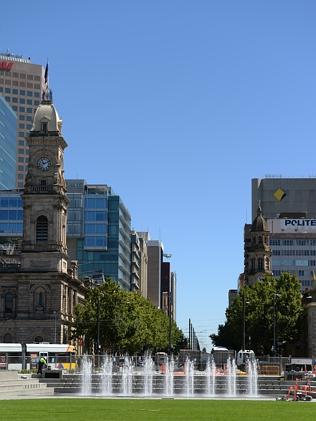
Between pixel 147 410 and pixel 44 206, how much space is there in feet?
314

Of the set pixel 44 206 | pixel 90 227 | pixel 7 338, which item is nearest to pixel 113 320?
pixel 7 338

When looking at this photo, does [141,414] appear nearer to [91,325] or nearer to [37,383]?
[37,383]

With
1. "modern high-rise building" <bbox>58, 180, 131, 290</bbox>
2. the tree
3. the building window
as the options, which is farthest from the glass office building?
the tree

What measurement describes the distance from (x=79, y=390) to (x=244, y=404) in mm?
14875

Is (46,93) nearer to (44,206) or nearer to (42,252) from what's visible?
(44,206)

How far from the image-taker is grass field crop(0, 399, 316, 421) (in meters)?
34.1

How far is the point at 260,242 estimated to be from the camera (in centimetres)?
17538

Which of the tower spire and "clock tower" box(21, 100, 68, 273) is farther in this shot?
Answer: the tower spire

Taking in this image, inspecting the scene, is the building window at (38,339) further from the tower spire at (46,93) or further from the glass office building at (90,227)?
the glass office building at (90,227)

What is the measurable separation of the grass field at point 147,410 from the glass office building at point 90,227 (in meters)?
149

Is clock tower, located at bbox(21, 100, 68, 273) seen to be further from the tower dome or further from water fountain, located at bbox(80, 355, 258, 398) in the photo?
water fountain, located at bbox(80, 355, 258, 398)

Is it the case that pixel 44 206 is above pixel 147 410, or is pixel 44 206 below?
above

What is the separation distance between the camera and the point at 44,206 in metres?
132

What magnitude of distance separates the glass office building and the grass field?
149315 millimetres
